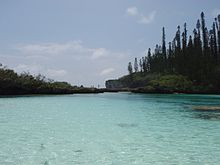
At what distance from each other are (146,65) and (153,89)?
38855 mm

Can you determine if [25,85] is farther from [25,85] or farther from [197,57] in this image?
[197,57]

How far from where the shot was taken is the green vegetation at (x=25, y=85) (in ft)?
186

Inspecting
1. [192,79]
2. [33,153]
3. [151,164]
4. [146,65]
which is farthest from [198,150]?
[146,65]

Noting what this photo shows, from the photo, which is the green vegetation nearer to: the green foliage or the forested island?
the green foliage

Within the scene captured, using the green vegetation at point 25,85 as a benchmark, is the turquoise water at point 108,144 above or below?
below

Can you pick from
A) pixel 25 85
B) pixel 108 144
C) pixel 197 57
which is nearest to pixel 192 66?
pixel 197 57

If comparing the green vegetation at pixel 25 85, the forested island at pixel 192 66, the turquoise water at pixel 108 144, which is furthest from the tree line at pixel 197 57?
the turquoise water at pixel 108 144

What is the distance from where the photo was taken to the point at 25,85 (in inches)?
2378

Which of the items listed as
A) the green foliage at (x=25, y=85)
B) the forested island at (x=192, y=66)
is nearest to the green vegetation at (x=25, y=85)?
the green foliage at (x=25, y=85)

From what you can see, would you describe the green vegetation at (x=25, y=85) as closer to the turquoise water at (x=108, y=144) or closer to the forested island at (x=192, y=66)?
the forested island at (x=192, y=66)

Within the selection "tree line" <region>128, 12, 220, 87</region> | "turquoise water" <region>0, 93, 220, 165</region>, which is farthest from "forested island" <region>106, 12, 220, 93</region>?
"turquoise water" <region>0, 93, 220, 165</region>

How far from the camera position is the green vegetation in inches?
2237

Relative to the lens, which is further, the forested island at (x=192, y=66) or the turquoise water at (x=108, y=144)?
the forested island at (x=192, y=66)

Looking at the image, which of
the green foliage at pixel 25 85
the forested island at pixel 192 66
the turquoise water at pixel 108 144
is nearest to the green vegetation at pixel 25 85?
the green foliage at pixel 25 85
